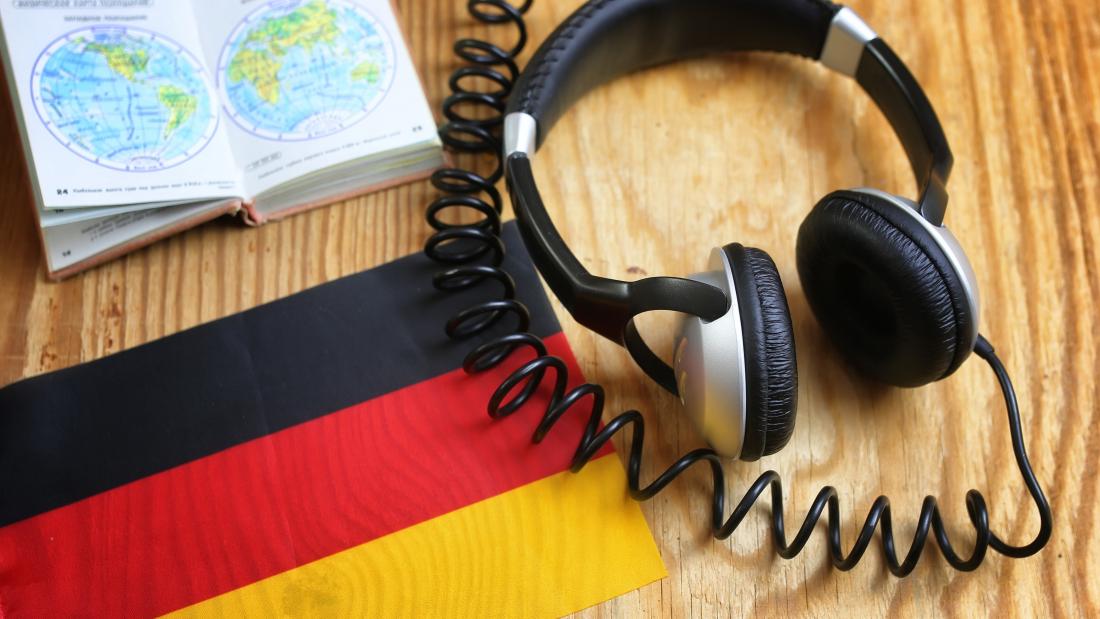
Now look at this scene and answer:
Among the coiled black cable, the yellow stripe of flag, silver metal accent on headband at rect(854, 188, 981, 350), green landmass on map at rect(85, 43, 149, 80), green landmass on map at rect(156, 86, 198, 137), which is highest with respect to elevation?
green landmass on map at rect(85, 43, 149, 80)

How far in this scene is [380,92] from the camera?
43.7 inches

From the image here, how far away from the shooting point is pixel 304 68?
112cm

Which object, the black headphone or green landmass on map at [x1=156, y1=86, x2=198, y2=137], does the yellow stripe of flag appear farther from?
green landmass on map at [x1=156, y1=86, x2=198, y2=137]

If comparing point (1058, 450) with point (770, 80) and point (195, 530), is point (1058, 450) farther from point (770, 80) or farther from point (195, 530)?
point (195, 530)

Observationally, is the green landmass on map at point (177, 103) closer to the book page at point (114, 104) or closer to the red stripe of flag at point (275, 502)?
the book page at point (114, 104)

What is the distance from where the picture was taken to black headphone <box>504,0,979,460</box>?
0.81 m

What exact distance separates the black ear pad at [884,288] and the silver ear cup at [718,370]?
0.13m

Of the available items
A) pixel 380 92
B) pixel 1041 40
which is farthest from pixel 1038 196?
pixel 380 92

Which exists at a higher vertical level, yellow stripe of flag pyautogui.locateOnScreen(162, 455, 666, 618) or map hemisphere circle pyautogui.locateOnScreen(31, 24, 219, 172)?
map hemisphere circle pyautogui.locateOnScreen(31, 24, 219, 172)

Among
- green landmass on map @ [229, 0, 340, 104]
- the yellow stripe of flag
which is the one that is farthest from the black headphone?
green landmass on map @ [229, 0, 340, 104]

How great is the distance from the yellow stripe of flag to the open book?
0.41 metres

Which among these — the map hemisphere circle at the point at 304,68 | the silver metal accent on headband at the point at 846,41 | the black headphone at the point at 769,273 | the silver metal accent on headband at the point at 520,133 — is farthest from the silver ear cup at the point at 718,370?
the map hemisphere circle at the point at 304,68

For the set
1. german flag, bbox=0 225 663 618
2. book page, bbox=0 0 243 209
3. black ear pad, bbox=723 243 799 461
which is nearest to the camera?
black ear pad, bbox=723 243 799 461

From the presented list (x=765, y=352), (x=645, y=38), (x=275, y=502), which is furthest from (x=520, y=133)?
(x=275, y=502)
